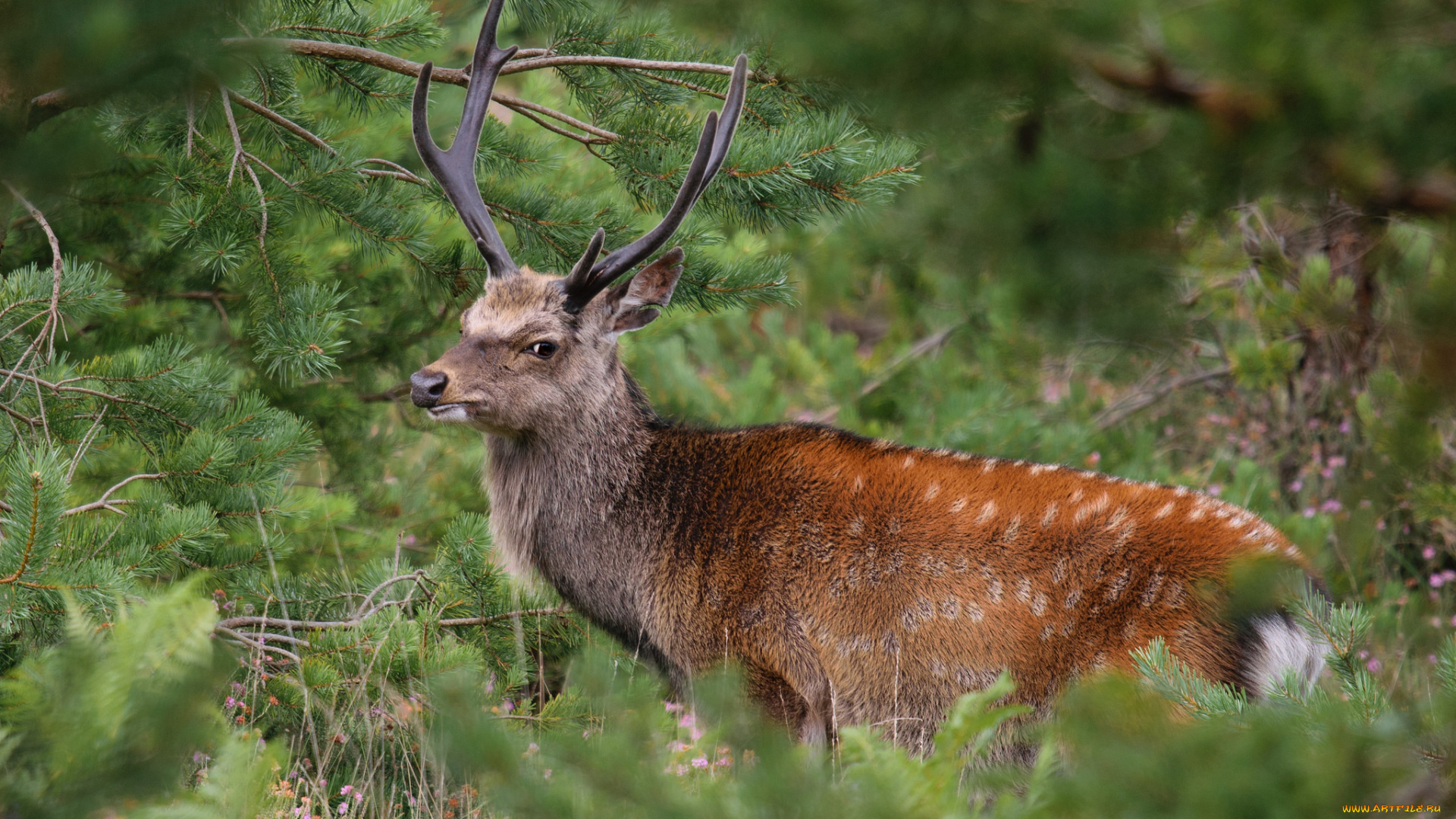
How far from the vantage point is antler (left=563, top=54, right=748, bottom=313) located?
148 inches

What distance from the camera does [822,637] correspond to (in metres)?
3.84

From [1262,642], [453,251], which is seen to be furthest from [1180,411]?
[453,251]

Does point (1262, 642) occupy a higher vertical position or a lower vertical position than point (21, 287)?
lower

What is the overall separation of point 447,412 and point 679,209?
108 centimetres

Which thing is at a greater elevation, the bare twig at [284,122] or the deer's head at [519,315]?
the bare twig at [284,122]

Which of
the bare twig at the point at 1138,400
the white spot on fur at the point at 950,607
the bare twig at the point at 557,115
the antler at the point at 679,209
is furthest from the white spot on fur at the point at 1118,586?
the bare twig at the point at 1138,400

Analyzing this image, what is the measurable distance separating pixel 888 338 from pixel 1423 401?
269 inches

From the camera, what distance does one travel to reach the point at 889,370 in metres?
7.49

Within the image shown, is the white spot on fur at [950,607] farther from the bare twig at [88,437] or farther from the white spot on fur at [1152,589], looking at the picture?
the bare twig at [88,437]

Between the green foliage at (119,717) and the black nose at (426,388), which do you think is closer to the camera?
the green foliage at (119,717)

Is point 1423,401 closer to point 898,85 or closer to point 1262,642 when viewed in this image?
point 898,85

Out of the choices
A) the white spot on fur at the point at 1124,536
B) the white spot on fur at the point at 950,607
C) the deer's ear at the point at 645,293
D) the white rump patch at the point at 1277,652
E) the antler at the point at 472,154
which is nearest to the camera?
the white rump patch at the point at 1277,652

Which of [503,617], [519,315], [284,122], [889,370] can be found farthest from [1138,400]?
[284,122]

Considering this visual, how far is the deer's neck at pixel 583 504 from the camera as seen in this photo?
14.0 feet
